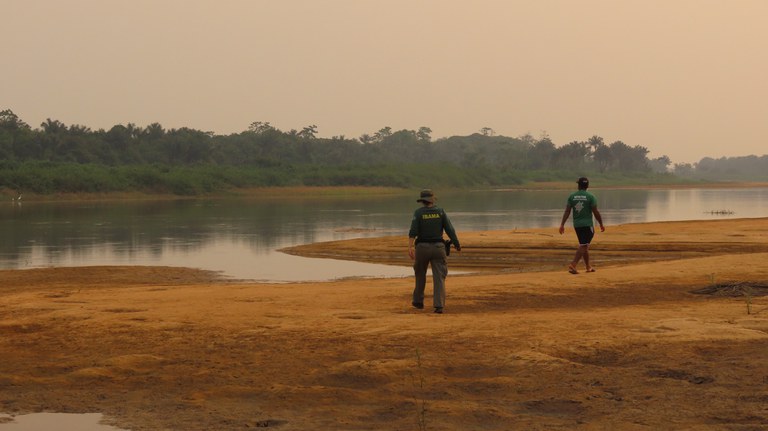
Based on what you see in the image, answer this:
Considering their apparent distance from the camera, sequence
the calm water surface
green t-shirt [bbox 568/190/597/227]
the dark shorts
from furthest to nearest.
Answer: the calm water surface < the dark shorts < green t-shirt [bbox 568/190/597/227]

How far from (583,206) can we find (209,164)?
91.9 metres

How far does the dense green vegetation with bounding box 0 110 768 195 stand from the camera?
82.8 meters

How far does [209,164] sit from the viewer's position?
105750 mm

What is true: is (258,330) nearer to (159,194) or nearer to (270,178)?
(159,194)

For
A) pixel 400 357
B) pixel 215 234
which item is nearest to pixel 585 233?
pixel 400 357

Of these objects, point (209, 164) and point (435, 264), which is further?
point (209, 164)

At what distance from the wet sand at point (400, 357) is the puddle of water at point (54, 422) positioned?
0.49 ft

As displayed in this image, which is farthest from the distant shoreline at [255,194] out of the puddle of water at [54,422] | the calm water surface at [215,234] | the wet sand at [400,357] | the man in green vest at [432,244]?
the puddle of water at [54,422]

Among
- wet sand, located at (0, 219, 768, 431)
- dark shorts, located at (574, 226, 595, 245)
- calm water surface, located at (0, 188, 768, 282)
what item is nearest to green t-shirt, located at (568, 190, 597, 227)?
dark shorts, located at (574, 226, 595, 245)

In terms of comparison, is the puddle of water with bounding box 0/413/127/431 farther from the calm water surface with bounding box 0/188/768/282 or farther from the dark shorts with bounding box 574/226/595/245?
the calm water surface with bounding box 0/188/768/282

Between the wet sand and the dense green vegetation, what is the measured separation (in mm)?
66244

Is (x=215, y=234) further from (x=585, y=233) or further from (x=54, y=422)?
(x=54, y=422)

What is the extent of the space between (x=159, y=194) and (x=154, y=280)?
6453 centimetres

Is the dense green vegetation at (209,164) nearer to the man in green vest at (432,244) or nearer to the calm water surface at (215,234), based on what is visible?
the calm water surface at (215,234)
